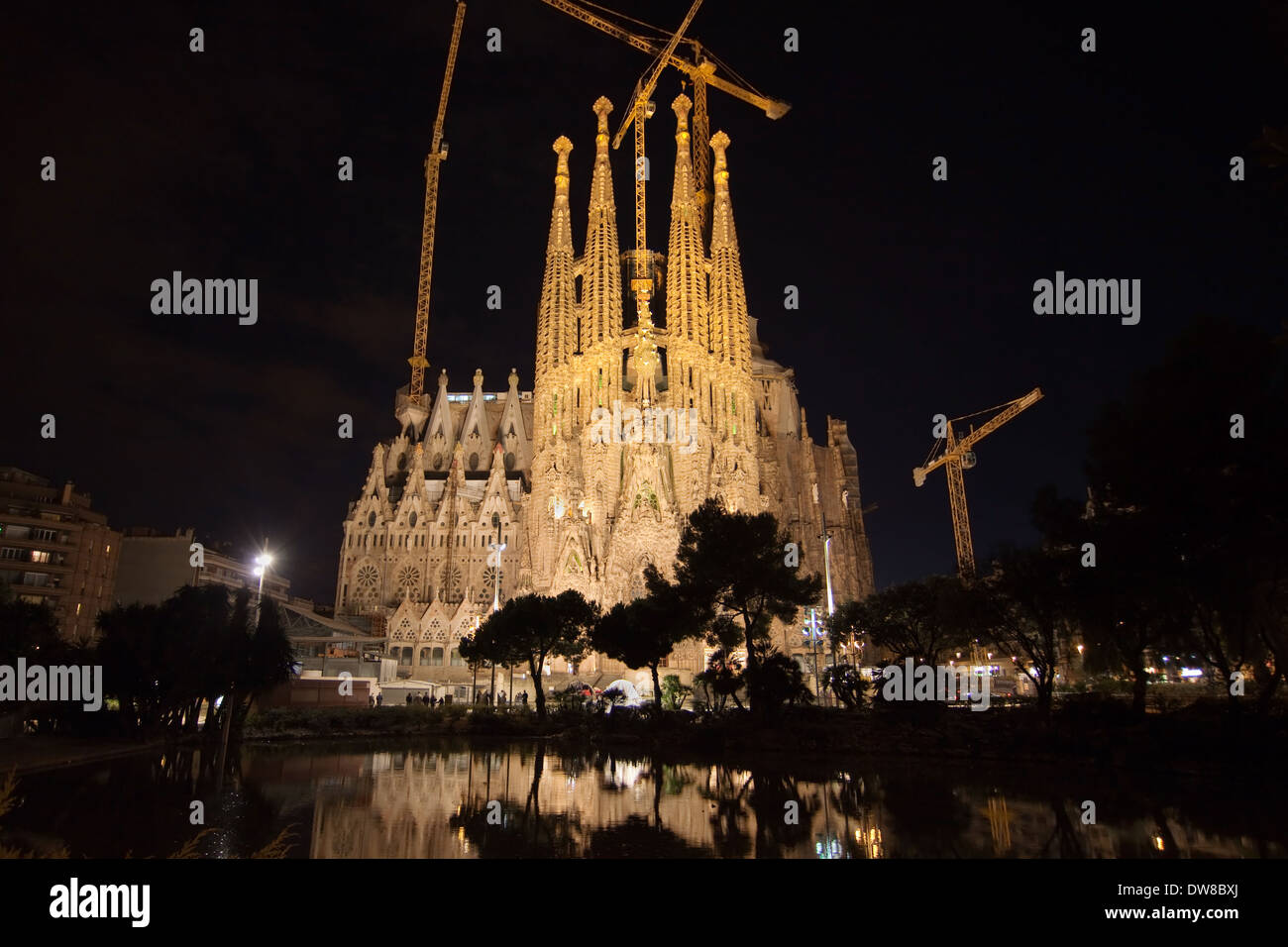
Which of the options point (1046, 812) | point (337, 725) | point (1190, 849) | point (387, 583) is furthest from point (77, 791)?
point (387, 583)

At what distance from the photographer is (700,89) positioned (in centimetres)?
9450

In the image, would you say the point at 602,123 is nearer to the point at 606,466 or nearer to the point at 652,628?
the point at 606,466

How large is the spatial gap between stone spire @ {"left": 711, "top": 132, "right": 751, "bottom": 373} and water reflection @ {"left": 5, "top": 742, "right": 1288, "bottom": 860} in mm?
58110

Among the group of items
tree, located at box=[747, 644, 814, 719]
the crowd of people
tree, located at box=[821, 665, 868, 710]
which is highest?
tree, located at box=[747, 644, 814, 719]

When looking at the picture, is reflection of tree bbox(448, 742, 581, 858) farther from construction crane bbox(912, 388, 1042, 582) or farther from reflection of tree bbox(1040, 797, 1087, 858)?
construction crane bbox(912, 388, 1042, 582)

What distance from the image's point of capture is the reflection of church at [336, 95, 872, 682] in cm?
6788

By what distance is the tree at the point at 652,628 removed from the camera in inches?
1345

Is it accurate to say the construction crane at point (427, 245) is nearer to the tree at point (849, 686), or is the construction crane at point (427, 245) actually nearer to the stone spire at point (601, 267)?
the stone spire at point (601, 267)

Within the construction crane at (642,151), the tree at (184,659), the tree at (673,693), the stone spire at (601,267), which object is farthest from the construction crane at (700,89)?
the tree at (184,659)

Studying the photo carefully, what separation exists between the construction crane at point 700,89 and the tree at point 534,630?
64.8 metres

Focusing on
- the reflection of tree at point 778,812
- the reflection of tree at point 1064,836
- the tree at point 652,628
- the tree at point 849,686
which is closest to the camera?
the reflection of tree at point 1064,836

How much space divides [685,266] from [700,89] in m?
33.0

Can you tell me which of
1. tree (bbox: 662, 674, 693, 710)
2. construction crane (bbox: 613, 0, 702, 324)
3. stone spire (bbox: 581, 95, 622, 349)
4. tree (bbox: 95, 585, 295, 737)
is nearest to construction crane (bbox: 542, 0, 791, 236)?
construction crane (bbox: 613, 0, 702, 324)

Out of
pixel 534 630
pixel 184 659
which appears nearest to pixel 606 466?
pixel 534 630
